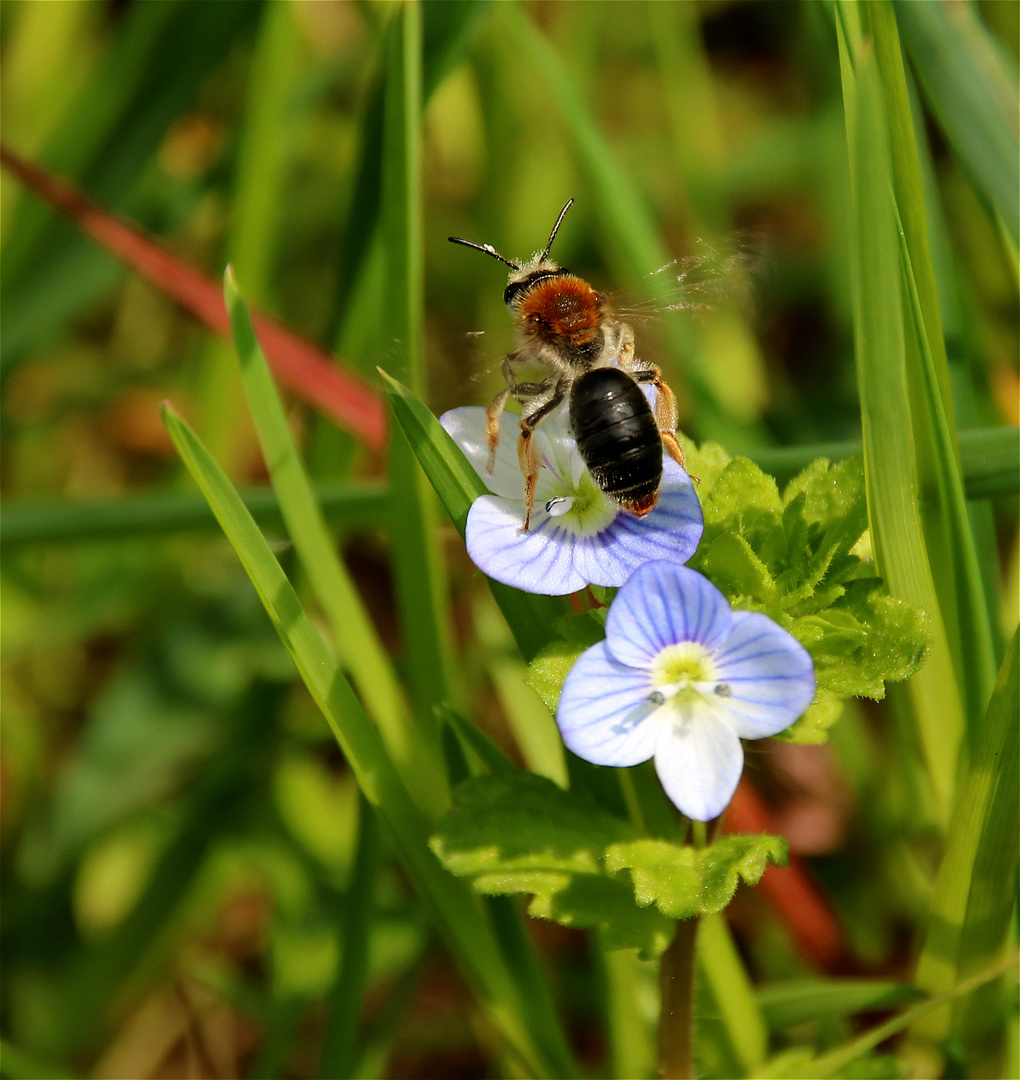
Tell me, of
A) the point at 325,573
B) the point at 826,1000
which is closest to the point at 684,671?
the point at 325,573

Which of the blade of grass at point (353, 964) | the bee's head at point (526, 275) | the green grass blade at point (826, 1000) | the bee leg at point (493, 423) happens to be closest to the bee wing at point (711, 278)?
the bee's head at point (526, 275)

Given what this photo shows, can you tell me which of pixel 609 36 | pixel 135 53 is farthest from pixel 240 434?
pixel 609 36

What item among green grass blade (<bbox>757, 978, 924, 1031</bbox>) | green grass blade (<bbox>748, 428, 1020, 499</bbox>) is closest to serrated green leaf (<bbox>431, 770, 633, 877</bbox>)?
green grass blade (<bbox>757, 978, 924, 1031</bbox>)

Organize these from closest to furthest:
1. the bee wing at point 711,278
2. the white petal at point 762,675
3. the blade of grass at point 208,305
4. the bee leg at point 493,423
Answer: the white petal at point 762,675
the bee leg at point 493,423
the bee wing at point 711,278
the blade of grass at point 208,305

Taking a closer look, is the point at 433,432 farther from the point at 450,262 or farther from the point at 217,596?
the point at 450,262

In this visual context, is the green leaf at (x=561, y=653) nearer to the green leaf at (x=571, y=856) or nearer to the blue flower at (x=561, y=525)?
the blue flower at (x=561, y=525)
